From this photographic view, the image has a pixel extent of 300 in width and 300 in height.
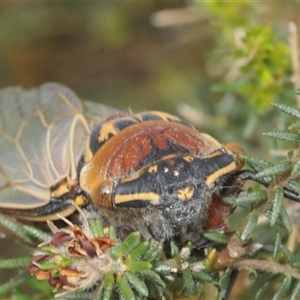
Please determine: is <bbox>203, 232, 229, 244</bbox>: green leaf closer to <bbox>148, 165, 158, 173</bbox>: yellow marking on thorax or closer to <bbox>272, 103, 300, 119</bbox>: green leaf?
<bbox>148, 165, 158, 173</bbox>: yellow marking on thorax

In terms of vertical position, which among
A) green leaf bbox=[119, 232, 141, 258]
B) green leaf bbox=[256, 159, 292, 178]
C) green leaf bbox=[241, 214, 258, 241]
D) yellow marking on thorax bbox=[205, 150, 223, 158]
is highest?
green leaf bbox=[256, 159, 292, 178]

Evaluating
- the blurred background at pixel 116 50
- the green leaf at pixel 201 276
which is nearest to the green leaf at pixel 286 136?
the green leaf at pixel 201 276

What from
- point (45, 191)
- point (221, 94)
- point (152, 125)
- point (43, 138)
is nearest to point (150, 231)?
point (152, 125)

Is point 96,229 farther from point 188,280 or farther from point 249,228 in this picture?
point 249,228

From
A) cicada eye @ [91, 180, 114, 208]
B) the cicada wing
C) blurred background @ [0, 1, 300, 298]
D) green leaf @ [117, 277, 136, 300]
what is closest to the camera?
green leaf @ [117, 277, 136, 300]

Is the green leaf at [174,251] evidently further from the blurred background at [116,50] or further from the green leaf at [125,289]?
the blurred background at [116,50]

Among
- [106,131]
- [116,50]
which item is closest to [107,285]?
[106,131]

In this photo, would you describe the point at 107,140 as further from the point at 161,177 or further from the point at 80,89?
Result: the point at 80,89

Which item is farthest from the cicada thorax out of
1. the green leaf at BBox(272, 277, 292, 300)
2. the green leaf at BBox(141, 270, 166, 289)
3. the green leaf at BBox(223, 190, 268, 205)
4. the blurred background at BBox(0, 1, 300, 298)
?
the blurred background at BBox(0, 1, 300, 298)
